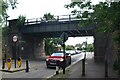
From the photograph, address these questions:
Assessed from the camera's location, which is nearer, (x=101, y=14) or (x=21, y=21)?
(x=101, y=14)

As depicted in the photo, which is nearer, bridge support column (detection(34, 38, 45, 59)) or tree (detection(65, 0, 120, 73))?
tree (detection(65, 0, 120, 73))

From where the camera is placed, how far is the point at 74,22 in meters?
45.2

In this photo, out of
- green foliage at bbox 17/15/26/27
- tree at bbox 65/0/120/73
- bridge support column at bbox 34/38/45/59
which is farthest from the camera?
bridge support column at bbox 34/38/45/59

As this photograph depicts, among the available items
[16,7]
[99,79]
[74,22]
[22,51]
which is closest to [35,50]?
[22,51]

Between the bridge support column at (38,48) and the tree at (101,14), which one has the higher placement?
the tree at (101,14)

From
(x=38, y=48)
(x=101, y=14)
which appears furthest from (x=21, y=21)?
(x=101, y=14)

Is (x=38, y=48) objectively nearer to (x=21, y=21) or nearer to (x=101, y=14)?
(x=21, y=21)

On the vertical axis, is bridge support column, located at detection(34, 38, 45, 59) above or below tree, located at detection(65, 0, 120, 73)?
below

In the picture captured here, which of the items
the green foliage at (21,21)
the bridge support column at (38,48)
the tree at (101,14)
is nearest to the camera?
A: the tree at (101,14)

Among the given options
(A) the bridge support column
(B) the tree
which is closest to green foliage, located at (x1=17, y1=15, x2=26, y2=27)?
(A) the bridge support column

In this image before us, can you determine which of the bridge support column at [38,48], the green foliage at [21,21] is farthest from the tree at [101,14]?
the bridge support column at [38,48]

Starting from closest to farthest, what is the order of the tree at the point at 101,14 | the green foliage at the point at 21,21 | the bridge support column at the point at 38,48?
the tree at the point at 101,14 < the green foliage at the point at 21,21 < the bridge support column at the point at 38,48

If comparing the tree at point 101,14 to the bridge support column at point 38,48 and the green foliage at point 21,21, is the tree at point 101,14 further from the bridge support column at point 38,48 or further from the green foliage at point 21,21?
the bridge support column at point 38,48

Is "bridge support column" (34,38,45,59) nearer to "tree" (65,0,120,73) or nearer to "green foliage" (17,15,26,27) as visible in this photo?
"green foliage" (17,15,26,27)
